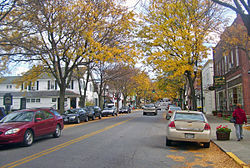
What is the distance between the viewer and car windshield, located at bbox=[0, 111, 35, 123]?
10891 mm

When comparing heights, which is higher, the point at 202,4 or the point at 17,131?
the point at 202,4

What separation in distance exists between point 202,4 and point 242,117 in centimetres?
1205

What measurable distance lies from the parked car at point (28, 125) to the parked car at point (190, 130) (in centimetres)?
574

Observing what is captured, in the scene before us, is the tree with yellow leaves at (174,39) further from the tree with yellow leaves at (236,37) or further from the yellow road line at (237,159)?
the yellow road line at (237,159)

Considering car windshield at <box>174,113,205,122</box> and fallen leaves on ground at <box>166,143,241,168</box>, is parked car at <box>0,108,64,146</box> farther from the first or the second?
car windshield at <box>174,113,205,122</box>

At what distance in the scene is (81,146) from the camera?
33.1 feet

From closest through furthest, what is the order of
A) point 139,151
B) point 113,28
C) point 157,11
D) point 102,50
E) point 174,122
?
1. point 139,151
2. point 174,122
3. point 102,50
4. point 113,28
5. point 157,11

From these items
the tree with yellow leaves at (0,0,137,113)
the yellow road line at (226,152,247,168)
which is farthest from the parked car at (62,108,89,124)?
the yellow road line at (226,152,247,168)

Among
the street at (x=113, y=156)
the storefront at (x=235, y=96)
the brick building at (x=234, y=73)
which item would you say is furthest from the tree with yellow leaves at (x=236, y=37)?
the storefront at (x=235, y=96)

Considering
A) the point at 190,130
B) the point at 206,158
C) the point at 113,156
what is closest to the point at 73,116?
the point at 190,130

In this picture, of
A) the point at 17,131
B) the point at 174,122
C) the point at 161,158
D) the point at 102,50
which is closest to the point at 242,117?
the point at 174,122

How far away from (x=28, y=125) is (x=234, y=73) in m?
21.2

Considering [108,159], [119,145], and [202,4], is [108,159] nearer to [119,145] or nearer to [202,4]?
[119,145]

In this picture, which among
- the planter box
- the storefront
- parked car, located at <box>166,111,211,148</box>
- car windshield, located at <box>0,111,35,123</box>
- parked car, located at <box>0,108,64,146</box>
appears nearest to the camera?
parked car, located at <box>0,108,64,146</box>
